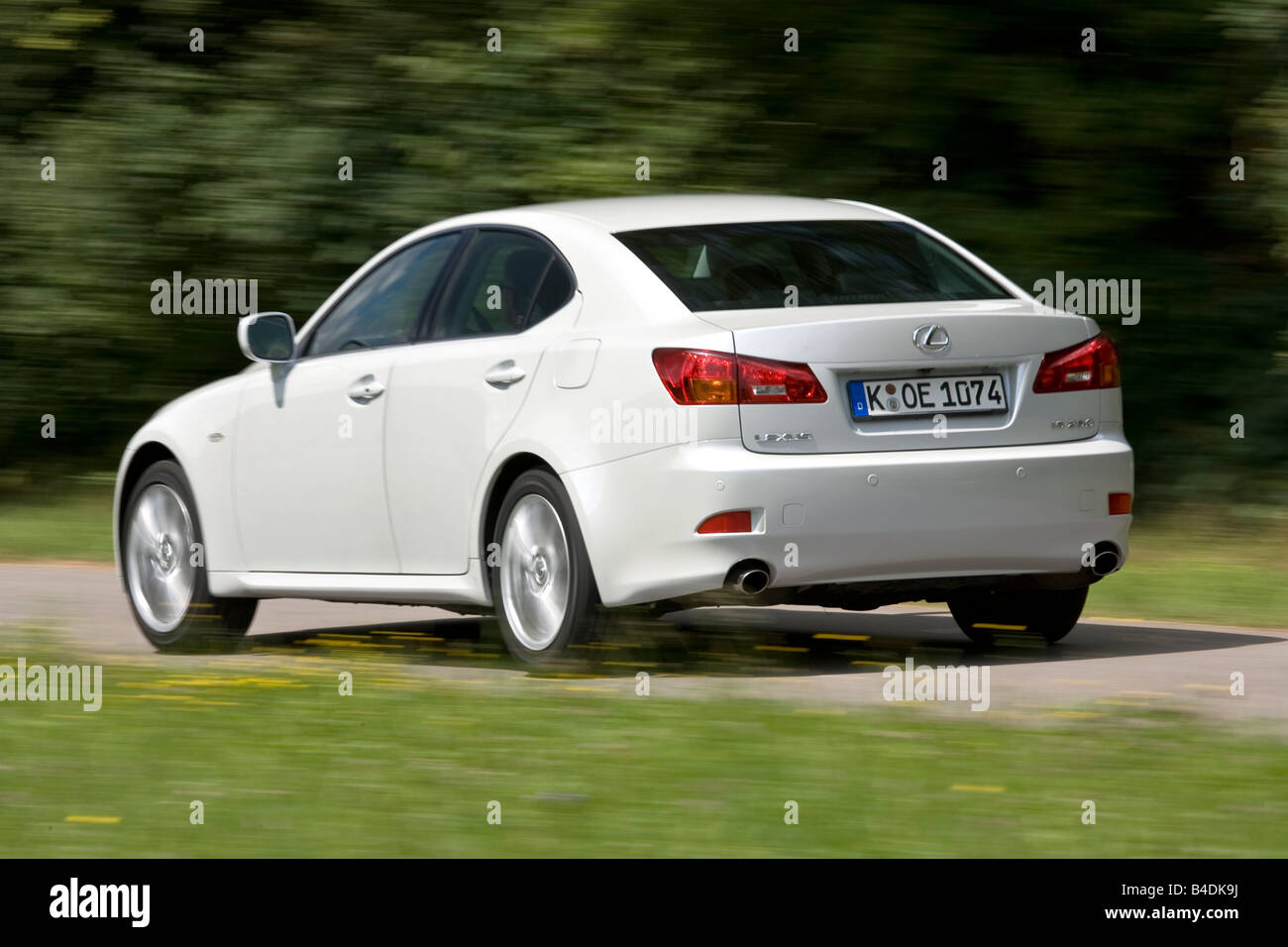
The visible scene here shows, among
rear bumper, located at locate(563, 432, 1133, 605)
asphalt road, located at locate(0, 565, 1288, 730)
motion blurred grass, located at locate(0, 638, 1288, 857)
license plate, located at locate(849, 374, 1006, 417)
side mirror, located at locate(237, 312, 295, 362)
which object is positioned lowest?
motion blurred grass, located at locate(0, 638, 1288, 857)

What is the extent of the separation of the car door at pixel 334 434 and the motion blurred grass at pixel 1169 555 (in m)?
3.29

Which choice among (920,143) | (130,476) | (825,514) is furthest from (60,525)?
(825,514)

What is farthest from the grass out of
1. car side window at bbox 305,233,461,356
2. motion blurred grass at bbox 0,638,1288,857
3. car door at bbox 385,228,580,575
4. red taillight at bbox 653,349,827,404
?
red taillight at bbox 653,349,827,404

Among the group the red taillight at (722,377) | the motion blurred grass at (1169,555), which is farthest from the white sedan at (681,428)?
the motion blurred grass at (1169,555)

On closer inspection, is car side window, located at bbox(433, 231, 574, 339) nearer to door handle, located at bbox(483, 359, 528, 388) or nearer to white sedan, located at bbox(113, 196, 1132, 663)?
white sedan, located at bbox(113, 196, 1132, 663)

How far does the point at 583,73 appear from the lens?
1445 centimetres

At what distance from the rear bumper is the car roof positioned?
43.5 inches

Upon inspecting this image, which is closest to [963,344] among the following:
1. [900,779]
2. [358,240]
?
[900,779]

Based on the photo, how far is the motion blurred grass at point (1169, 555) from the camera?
32.9 ft

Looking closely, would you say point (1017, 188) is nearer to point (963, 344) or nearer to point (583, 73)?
point (583, 73)

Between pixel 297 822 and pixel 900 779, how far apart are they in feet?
5.03

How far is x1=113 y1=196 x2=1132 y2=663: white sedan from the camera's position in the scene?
7.41m

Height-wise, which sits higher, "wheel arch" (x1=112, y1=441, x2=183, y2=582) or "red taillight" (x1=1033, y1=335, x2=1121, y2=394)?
"red taillight" (x1=1033, y1=335, x2=1121, y2=394)

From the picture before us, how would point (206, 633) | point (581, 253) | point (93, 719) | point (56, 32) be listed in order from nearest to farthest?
point (93, 719), point (581, 253), point (206, 633), point (56, 32)
